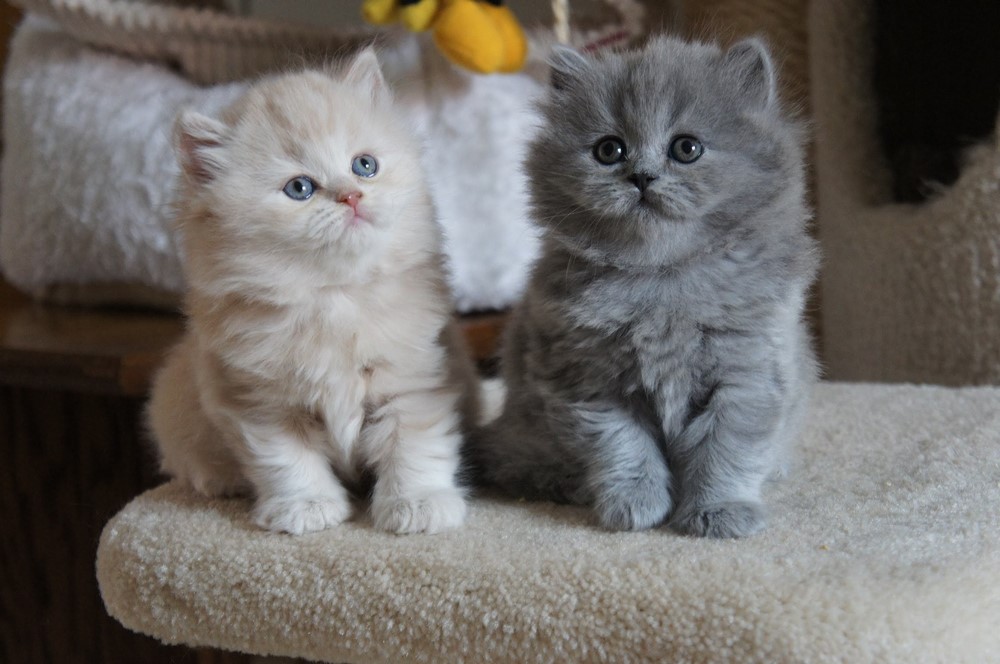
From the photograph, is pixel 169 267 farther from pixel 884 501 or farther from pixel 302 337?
pixel 884 501

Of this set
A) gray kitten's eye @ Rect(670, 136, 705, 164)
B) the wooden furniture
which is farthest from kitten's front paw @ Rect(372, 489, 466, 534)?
the wooden furniture

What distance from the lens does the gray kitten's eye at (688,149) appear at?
917 mm

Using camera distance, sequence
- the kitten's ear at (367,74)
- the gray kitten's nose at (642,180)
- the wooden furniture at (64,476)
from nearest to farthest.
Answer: the gray kitten's nose at (642,180), the kitten's ear at (367,74), the wooden furniture at (64,476)

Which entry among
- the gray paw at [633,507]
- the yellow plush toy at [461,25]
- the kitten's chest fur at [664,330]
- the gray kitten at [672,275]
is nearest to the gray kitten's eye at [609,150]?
the gray kitten at [672,275]

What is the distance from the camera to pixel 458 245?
1757mm

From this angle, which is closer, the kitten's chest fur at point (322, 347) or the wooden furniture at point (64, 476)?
the kitten's chest fur at point (322, 347)

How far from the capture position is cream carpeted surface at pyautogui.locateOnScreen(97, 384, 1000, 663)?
0.75 metres

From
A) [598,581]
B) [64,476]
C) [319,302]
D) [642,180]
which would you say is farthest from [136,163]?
[598,581]

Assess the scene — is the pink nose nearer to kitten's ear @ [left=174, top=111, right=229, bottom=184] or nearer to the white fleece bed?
kitten's ear @ [left=174, top=111, right=229, bottom=184]

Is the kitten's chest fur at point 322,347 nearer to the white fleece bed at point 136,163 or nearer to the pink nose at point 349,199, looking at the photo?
the pink nose at point 349,199

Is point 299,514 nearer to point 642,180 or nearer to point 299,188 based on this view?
point 299,188

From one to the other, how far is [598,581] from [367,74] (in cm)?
61

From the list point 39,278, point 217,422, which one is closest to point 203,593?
point 217,422

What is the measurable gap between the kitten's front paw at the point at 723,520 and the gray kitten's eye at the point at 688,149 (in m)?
0.33
